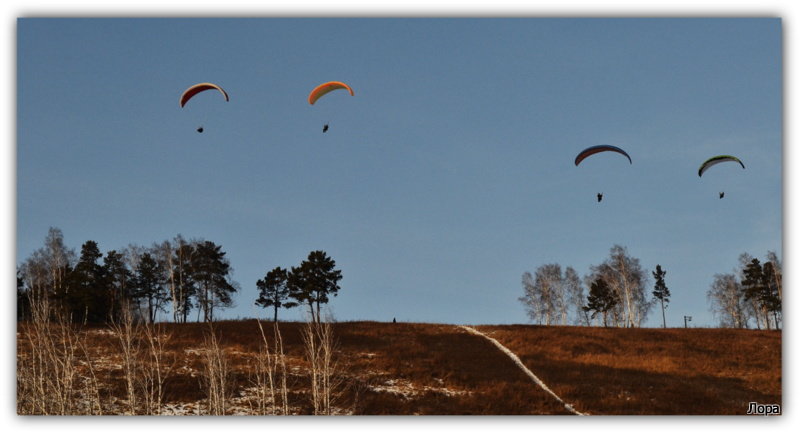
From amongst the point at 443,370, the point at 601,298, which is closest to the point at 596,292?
the point at 601,298

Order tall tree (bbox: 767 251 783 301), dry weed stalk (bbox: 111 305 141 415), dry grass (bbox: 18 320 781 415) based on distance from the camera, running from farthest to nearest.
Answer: tall tree (bbox: 767 251 783 301) < dry grass (bbox: 18 320 781 415) < dry weed stalk (bbox: 111 305 141 415)

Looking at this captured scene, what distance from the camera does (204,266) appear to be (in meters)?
50.2

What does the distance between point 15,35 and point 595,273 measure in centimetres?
5356

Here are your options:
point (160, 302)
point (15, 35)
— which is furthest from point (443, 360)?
point (160, 302)

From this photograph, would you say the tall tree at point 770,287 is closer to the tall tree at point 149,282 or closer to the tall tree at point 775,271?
the tall tree at point 775,271

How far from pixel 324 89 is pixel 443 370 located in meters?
14.9

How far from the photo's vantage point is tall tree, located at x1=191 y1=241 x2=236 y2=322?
1973 inches

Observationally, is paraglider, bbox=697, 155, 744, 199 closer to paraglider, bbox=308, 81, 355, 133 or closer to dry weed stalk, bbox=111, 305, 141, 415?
paraglider, bbox=308, 81, 355, 133

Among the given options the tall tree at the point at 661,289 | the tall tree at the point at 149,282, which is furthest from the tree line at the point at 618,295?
the tall tree at the point at 149,282

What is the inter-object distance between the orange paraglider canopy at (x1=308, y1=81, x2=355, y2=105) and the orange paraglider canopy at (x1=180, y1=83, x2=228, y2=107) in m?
2.26

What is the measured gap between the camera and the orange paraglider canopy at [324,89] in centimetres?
1725

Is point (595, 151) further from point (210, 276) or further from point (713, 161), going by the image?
point (210, 276)

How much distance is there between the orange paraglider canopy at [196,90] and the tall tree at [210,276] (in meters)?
33.4

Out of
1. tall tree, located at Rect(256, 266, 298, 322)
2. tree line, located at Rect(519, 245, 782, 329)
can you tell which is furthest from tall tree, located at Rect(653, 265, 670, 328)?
tall tree, located at Rect(256, 266, 298, 322)
